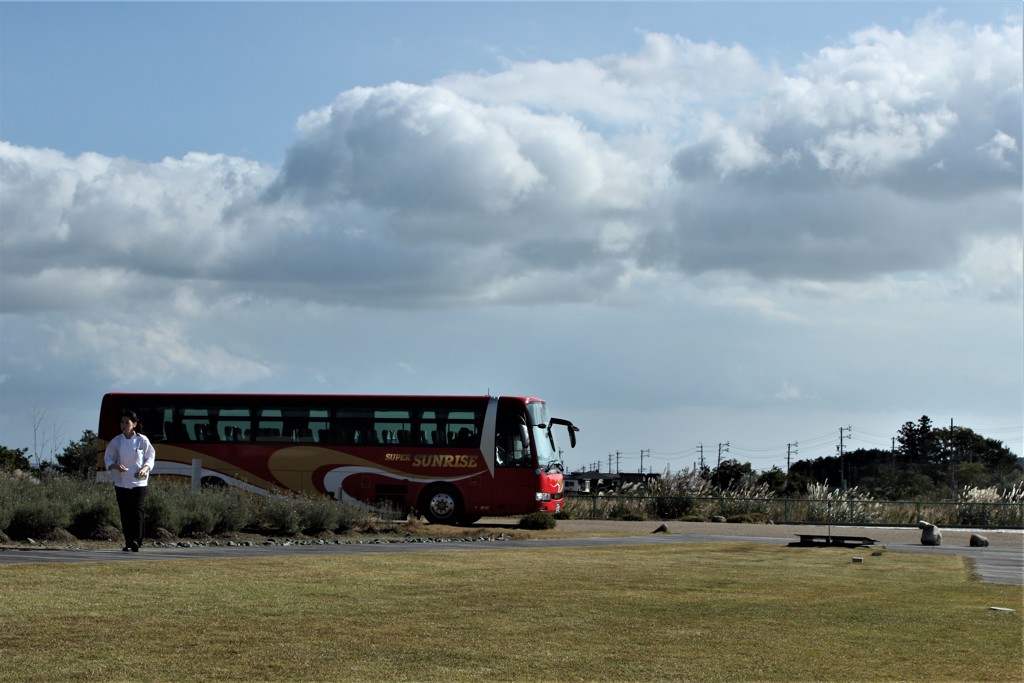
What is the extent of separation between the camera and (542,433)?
3362cm

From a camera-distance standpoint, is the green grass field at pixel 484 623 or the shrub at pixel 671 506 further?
the shrub at pixel 671 506

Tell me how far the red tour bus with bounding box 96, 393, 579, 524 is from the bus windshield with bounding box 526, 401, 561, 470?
4 cm

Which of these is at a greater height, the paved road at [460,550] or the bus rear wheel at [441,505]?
the bus rear wheel at [441,505]

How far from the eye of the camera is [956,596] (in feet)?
50.1

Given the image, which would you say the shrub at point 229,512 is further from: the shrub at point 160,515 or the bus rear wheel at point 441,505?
the bus rear wheel at point 441,505

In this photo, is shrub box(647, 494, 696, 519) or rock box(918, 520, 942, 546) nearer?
rock box(918, 520, 942, 546)

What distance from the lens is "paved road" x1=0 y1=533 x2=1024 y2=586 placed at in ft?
56.0

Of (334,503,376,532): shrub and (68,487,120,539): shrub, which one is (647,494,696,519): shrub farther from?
(68,487,120,539): shrub

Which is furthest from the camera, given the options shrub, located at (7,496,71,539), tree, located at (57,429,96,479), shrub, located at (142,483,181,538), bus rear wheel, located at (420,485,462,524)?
tree, located at (57,429,96,479)

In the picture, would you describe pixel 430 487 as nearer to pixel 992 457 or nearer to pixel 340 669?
pixel 340 669

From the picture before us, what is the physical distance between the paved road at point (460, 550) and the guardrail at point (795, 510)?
11.6 meters

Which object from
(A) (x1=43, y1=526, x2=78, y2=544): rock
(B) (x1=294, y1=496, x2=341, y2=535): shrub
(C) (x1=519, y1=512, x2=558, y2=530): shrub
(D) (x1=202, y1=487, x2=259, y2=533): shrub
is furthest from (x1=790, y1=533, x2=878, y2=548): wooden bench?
(A) (x1=43, y1=526, x2=78, y2=544): rock

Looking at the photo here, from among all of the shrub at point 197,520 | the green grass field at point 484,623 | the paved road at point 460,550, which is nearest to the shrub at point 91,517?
the shrub at point 197,520

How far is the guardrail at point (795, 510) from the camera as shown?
40.2 m
